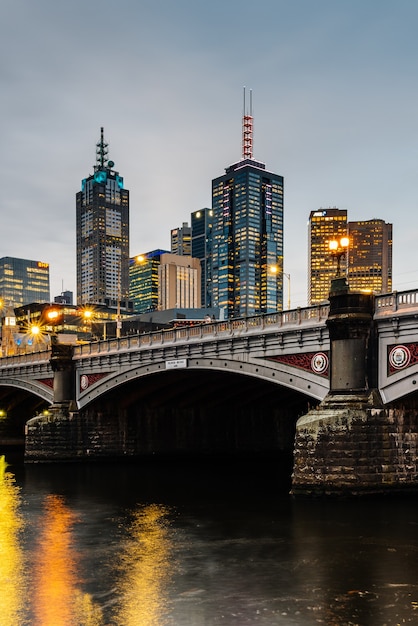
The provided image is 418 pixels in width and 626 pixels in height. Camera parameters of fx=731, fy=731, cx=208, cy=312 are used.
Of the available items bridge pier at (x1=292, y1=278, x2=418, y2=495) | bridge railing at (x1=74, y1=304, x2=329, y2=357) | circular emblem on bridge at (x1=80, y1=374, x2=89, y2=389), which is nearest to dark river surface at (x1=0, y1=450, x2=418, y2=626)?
bridge pier at (x1=292, y1=278, x2=418, y2=495)

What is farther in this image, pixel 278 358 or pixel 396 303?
pixel 278 358

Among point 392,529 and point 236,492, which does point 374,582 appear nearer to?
point 392,529

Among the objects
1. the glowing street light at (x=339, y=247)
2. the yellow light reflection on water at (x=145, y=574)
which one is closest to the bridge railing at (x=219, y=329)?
the glowing street light at (x=339, y=247)

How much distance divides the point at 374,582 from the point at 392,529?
24.3 feet

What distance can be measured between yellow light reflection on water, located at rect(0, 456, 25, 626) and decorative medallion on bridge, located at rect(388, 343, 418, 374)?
17216 millimetres

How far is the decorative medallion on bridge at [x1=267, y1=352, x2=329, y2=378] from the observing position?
35281mm

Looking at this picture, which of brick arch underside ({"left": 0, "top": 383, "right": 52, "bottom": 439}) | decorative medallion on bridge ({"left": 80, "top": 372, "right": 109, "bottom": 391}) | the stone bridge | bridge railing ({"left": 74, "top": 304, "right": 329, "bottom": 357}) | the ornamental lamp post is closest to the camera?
the stone bridge

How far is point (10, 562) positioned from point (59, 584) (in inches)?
154

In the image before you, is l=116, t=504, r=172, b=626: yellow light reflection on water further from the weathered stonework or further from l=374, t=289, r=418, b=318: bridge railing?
l=374, t=289, r=418, b=318: bridge railing

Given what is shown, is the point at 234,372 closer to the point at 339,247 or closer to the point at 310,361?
the point at 310,361

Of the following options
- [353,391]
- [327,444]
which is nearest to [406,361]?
[353,391]

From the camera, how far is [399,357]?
32094 mm

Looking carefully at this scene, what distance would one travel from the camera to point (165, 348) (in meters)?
48.2

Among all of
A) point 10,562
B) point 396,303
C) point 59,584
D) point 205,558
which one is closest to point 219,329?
point 396,303
